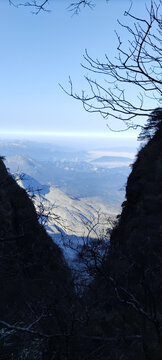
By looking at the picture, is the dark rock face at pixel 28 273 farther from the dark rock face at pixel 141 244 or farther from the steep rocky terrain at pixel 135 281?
the dark rock face at pixel 141 244

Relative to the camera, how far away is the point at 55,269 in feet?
74.4

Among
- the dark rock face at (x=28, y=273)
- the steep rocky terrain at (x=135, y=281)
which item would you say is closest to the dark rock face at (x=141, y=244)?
the steep rocky terrain at (x=135, y=281)

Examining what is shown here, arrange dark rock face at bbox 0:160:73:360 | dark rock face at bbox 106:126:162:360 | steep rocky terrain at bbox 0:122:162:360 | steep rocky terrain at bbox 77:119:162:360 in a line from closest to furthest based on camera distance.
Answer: steep rocky terrain at bbox 77:119:162:360 → steep rocky terrain at bbox 0:122:162:360 → dark rock face at bbox 106:126:162:360 → dark rock face at bbox 0:160:73:360

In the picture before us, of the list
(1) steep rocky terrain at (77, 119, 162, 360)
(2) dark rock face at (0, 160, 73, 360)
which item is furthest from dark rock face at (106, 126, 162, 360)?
(2) dark rock face at (0, 160, 73, 360)

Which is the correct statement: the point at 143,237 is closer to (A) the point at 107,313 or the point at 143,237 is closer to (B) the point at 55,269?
(A) the point at 107,313

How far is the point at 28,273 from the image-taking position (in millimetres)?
20500

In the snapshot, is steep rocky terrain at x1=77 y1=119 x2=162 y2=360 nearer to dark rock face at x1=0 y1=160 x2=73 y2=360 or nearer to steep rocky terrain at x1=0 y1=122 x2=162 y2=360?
steep rocky terrain at x1=0 y1=122 x2=162 y2=360

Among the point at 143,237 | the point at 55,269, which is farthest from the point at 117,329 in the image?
the point at 55,269

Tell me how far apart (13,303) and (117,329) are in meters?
7.53

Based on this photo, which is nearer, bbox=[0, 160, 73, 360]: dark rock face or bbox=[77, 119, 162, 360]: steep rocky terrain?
bbox=[77, 119, 162, 360]: steep rocky terrain

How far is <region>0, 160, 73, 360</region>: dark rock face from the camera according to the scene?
12040 mm

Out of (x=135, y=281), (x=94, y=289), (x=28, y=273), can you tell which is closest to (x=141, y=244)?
(x=135, y=281)

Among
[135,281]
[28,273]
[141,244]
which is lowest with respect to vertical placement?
[28,273]

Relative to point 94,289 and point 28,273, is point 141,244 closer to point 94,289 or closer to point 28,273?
point 94,289
